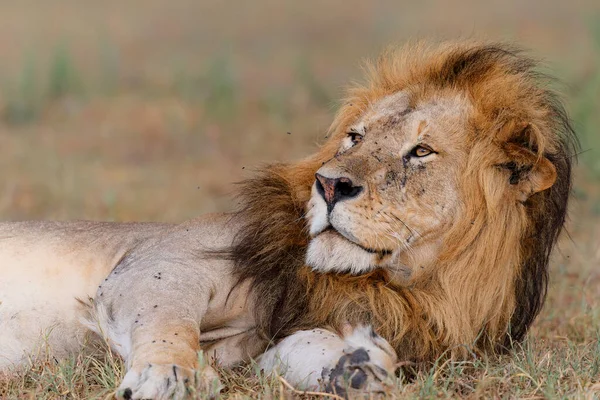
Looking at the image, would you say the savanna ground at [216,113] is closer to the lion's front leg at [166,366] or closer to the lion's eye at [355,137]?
the lion's front leg at [166,366]

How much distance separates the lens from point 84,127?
31.3ft

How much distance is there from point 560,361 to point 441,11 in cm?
1237

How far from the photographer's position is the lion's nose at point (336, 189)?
3037 millimetres

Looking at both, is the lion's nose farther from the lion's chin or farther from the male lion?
the lion's chin

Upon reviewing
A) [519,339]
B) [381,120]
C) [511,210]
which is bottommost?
[519,339]

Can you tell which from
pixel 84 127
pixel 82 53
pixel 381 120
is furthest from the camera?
pixel 82 53

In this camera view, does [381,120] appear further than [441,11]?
No

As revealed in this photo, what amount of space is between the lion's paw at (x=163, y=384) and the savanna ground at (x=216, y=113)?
23 centimetres

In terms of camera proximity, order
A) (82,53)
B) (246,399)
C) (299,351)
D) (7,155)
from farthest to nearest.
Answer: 1. (82,53)
2. (7,155)
3. (299,351)
4. (246,399)

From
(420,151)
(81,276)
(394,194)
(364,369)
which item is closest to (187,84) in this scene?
(81,276)

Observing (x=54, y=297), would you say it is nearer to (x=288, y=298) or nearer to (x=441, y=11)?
(x=288, y=298)

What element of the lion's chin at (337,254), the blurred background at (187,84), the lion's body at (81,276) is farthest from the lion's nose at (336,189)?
the blurred background at (187,84)

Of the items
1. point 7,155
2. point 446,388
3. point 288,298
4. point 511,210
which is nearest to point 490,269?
point 511,210

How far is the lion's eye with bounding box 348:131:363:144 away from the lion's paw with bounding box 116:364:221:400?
1109mm
